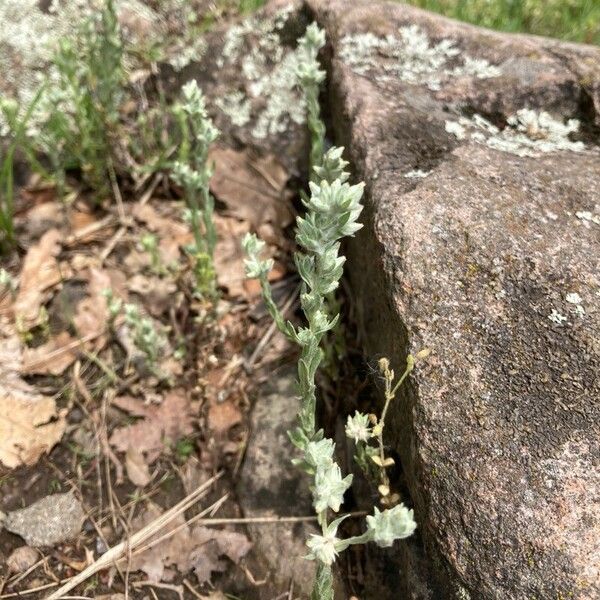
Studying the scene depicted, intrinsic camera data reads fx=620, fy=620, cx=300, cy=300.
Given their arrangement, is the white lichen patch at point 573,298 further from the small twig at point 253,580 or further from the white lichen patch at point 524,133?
the small twig at point 253,580

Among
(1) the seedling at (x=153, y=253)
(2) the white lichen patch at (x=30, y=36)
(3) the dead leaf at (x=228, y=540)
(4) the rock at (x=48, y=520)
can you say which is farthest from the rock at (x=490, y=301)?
(2) the white lichen patch at (x=30, y=36)

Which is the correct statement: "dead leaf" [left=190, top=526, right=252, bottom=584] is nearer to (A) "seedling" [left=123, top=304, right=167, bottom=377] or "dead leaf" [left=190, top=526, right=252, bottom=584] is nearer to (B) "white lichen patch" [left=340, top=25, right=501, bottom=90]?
(A) "seedling" [left=123, top=304, right=167, bottom=377]

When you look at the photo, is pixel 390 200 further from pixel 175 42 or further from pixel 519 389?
pixel 175 42

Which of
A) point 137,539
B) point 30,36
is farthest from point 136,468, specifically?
point 30,36

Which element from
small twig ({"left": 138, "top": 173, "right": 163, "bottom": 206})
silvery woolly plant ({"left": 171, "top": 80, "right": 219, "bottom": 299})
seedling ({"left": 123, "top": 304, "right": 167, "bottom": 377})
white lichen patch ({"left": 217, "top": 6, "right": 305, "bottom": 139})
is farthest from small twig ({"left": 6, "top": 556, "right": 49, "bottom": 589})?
white lichen patch ({"left": 217, "top": 6, "right": 305, "bottom": 139})

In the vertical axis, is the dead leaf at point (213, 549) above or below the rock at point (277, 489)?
below

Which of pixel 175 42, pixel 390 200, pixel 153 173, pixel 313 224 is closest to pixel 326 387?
pixel 390 200
